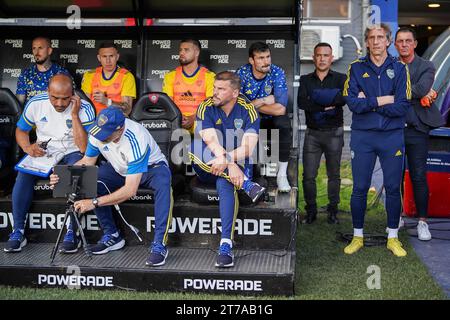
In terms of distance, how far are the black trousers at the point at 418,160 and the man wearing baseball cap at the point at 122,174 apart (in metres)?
2.71

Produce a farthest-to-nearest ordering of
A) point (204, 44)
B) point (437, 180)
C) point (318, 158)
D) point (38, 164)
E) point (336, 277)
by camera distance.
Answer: point (437, 180) < point (318, 158) < point (204, 44) < point (38, 164) < point (336, 277)

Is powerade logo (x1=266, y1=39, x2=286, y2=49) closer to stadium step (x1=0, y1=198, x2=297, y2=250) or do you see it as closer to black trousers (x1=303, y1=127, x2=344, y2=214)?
black trousers (x1=303, y1=127, x2=344, y2=214)

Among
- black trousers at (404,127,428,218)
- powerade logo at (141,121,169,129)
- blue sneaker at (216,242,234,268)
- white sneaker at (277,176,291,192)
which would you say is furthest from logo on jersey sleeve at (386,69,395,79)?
blue sneaker at (216,242,234,268)

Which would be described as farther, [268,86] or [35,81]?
[35,81]

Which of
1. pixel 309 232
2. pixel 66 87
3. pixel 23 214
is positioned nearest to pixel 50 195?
pixel 23 214

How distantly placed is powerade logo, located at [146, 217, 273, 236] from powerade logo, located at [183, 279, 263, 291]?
737 mm

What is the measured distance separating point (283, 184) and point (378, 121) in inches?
44.6

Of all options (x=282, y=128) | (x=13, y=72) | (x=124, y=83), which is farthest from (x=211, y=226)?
(x=13, y=72)

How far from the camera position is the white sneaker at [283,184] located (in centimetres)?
679

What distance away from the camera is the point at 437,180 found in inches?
319

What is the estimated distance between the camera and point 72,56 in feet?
25.6

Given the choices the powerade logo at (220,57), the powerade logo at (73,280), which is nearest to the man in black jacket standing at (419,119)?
the powerade logo at (220,57)

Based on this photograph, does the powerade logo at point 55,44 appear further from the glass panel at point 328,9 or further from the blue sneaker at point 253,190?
the glass panel at point 328,9

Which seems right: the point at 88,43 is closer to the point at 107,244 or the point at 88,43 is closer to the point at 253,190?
the point at 107,244
